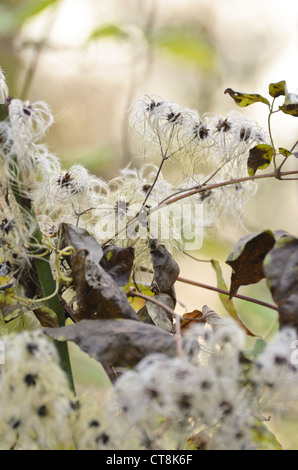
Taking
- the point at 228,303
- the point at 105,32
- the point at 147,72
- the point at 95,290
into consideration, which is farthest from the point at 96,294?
the point at 147,72

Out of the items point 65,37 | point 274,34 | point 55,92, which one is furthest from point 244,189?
point 274,34

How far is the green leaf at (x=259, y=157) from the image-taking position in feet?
1.06

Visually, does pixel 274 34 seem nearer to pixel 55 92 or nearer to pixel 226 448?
pixel 55 92

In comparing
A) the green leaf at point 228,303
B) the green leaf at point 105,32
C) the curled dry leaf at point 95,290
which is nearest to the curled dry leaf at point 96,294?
the curled dry leaf at point 95,290

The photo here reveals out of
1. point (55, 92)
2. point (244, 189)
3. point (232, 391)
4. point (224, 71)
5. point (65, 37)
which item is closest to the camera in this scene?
point (232, 391)

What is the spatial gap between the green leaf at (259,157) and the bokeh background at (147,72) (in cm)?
68

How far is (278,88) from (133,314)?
0.18m

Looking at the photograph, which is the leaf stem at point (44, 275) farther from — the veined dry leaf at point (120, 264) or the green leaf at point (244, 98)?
the green leaf at point (244, 98)

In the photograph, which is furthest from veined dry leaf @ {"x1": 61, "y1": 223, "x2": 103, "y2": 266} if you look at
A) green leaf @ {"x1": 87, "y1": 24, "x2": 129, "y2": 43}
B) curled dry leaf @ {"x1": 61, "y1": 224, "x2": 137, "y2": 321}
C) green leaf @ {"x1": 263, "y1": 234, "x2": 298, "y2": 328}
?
green leaf @ {"x1": 87, "y1": 24, "x2": 129, "y2": 43}

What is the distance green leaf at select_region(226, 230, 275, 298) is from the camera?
269 millimetres
